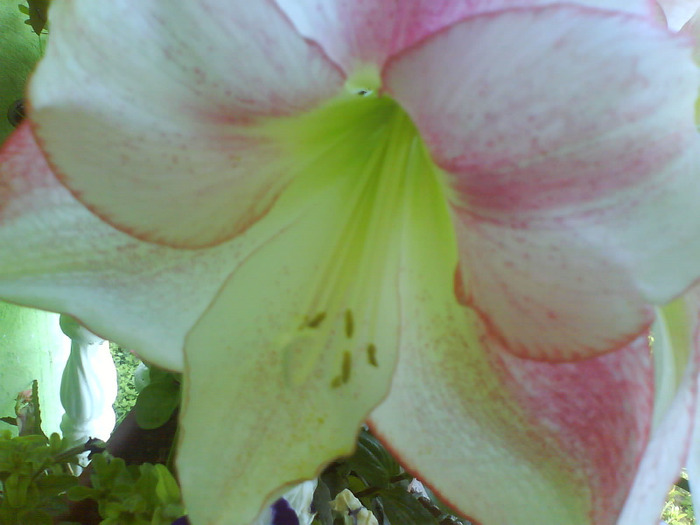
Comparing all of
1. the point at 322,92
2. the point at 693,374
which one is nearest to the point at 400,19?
the point at 322,92

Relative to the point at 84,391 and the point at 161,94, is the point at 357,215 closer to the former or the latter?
the point at 161,94

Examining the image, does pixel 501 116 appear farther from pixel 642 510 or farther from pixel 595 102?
pixel 642 510

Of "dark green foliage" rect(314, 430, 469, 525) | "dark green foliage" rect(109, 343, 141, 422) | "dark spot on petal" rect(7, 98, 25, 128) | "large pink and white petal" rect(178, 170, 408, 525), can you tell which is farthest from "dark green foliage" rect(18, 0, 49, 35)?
"dark green foliage" rect(109, 343, 141, 422)

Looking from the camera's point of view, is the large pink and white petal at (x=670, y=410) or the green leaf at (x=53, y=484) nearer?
the large pink and white petal at (x=670, y=410)

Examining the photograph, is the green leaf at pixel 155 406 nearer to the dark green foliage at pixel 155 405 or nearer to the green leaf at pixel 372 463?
the dark green foliage at pixel 155 405

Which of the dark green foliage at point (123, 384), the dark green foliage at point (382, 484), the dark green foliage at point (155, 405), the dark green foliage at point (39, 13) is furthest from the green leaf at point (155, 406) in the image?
the dark green foliage at point (123, 384)

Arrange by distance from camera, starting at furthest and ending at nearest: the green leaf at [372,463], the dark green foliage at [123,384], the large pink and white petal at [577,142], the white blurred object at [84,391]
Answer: the dark green foliage at [123,384]
the white blurred object at [84,391]
the green leaf at [372,463]
the large pink and white petal at [577,142]

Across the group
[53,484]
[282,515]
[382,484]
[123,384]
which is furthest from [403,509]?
[123,384]
